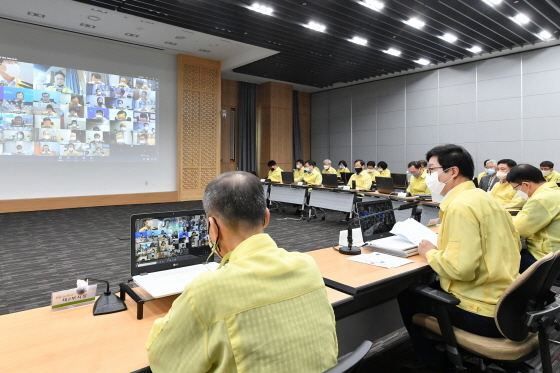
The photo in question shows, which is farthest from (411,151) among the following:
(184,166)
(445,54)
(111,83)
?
(111,83)

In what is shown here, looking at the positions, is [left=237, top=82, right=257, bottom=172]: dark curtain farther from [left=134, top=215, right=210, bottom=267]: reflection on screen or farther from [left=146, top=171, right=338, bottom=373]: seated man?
[left=146, top=171, right=338, bottom=373]: seated man

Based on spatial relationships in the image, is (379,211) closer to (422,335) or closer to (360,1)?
(422,335)

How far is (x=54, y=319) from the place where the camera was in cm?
139

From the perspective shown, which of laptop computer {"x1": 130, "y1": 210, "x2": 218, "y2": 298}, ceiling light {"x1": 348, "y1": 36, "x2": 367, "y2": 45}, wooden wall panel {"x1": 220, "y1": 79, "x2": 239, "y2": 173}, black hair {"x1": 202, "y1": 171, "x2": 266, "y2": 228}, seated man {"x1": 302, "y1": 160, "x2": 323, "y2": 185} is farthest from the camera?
wooden wall panel {"x1": 220, "y1": 79, "x2": 239, "y2": 173}

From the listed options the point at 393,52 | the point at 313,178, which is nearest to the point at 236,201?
the point at 313,178

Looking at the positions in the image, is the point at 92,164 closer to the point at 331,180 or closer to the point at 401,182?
the point at 331,180

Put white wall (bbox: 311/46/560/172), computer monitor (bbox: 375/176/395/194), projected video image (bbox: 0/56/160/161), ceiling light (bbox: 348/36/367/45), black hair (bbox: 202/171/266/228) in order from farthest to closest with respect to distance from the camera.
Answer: white wall (bbox: 311/46/560/172)
ceiling light (bbox: 348/36/367/45)
projected video image (bbox: 0/56/160/161)
computer monitor (bbox: 375/176/395/194)
black hair (bbox: 202/171/266/228)

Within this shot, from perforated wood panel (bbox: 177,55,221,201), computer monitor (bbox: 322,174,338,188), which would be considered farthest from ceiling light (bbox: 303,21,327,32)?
perforated wood panel (bbox: 177,55,221,201)

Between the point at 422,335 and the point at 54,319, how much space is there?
172 centimetres

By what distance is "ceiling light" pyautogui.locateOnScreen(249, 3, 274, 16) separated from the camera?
6494 mm

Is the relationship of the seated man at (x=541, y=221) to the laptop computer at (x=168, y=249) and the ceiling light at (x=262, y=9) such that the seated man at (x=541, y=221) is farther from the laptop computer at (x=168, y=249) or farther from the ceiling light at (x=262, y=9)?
the ceiling light at (x=262, y=9)

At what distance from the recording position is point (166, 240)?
172 centimetres

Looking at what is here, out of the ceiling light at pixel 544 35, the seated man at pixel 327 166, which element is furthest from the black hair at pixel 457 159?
the ceiling light at pixel 544 35

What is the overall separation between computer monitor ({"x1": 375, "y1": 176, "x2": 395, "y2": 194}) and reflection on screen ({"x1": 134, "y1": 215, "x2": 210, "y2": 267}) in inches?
198
